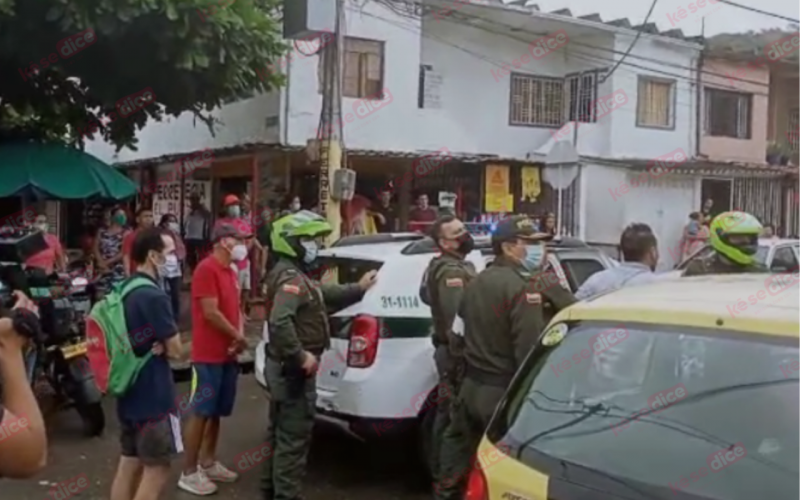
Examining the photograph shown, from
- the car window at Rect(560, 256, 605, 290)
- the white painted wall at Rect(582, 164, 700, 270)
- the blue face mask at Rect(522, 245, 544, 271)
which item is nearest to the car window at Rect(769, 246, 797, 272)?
the car window at Rect(560, 256, 605, 290)

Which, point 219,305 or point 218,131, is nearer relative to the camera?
point 219,305

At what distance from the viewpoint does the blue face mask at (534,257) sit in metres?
5.26

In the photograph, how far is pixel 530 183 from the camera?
1788 cm

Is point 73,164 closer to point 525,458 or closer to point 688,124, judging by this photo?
point 525,458

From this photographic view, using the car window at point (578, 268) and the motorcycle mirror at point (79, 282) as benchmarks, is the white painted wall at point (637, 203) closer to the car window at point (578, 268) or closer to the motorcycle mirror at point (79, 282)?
the car window at point (578, 268)

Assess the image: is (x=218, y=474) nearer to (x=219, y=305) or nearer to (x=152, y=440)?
(x=219, y=305)

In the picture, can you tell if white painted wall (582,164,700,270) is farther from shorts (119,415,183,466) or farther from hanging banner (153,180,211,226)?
shorts (119,415,183,466)

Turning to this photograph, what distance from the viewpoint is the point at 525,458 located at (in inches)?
112

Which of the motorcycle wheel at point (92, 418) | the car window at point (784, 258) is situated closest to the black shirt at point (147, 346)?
the motorcycle wheel at point (92, 418)

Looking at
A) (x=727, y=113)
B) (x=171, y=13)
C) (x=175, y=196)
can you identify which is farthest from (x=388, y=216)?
(x=727, y=113)

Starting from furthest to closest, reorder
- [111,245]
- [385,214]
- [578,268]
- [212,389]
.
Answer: [385,214] < [111,245] < [578,268] < [212,389]

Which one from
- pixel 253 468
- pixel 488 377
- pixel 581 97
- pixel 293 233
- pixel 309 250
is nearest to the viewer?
pixel 488 377

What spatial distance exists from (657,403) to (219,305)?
3.64m

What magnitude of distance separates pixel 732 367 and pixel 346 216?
1102 centimetres
